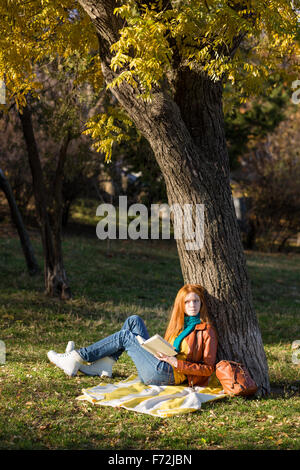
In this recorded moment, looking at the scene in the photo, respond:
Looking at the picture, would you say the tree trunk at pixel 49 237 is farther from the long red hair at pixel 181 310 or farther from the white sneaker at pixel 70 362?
the long red hair at pixel 181 310

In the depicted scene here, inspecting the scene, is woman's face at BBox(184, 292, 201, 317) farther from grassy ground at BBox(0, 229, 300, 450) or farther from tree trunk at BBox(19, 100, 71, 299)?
tree trunk at BBox(19, 100, 71, 299)

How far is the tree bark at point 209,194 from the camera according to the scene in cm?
553

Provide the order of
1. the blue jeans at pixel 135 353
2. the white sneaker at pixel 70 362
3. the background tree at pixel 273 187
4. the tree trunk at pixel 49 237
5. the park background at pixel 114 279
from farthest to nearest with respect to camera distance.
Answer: the background tree at pixel 273 187, the tree trunk at pixel 49 237, the white sneaker at pixel 70 362, the blue jeans at pixel 135 353, the park background at pixel 114 279

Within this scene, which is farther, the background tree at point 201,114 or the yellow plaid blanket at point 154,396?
the background tree at point 201,114

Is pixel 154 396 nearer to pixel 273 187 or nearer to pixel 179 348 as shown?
pixel 179 348

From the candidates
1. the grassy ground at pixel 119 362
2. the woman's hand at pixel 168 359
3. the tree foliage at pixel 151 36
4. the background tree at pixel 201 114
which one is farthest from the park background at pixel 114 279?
the tree foliage at pixel 151 36

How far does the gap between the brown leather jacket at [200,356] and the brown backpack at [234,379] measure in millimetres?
96

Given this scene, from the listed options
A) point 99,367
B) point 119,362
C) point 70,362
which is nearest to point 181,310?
point 99,367

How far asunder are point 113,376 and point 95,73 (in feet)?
14.9

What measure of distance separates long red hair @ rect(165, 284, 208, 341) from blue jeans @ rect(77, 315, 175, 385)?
0.28m

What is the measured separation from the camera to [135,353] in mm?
5633

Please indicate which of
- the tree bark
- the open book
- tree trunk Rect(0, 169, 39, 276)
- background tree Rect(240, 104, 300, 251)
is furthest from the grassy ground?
background tree Rect(240, 104, 300, 251)
